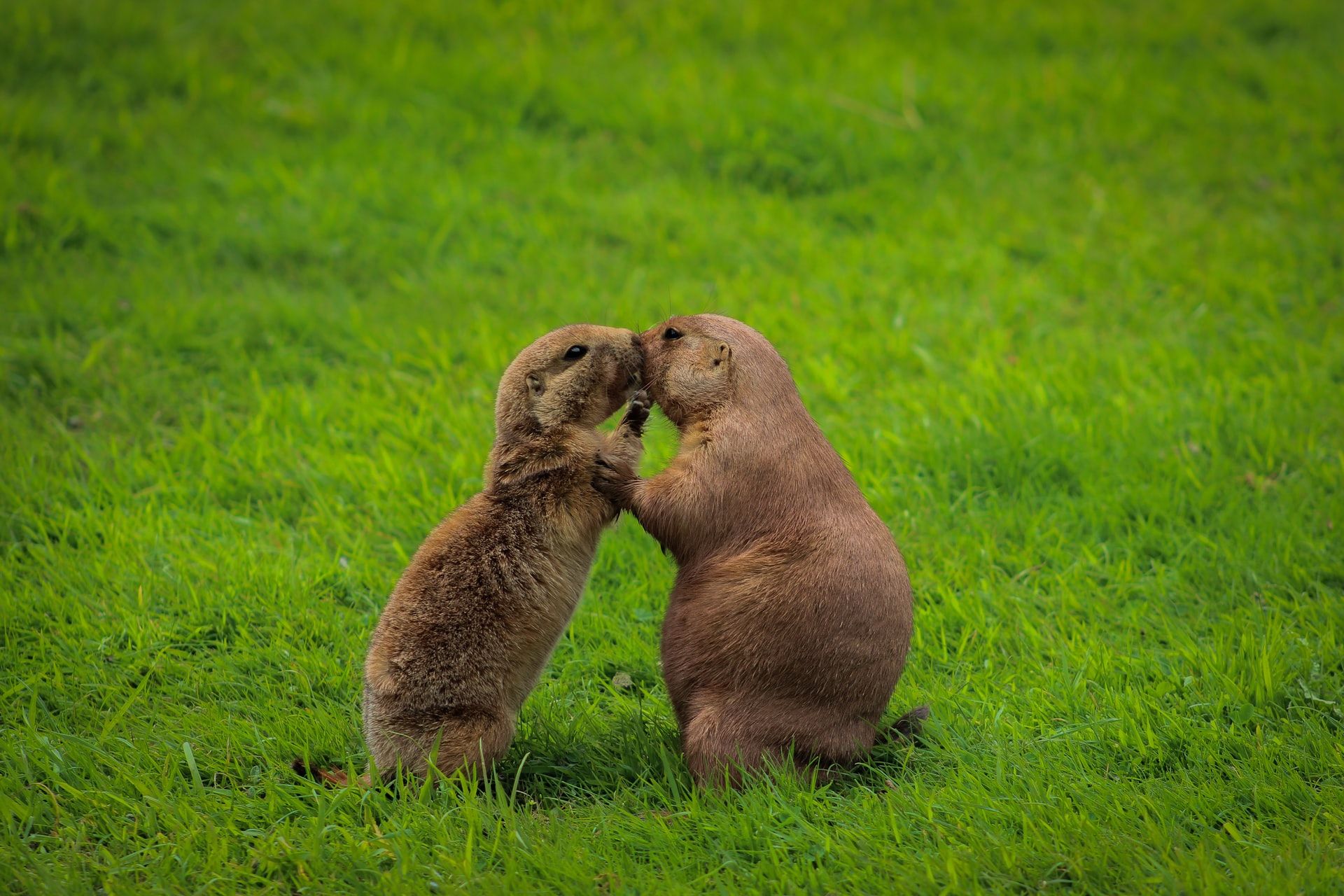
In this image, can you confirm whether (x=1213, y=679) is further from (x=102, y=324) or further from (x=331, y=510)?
(x=102, y=324)

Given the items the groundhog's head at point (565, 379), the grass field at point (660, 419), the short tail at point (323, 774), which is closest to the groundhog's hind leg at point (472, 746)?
the grass field at point (660, 419)

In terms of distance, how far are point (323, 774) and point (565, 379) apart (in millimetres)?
1558

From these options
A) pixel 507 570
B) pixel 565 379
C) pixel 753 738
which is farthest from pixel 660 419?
pixel 753 738

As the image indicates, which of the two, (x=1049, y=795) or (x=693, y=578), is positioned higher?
(x=693, y=578)

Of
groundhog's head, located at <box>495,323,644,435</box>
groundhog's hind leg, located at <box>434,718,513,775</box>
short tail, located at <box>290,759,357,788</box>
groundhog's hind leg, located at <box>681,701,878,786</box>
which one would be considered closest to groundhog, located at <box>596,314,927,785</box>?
groundhog's hind leg, located at <box>681,701,878,786</box>

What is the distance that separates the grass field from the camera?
3.78 m

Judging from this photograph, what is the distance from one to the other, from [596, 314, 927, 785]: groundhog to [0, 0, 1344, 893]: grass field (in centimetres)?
22

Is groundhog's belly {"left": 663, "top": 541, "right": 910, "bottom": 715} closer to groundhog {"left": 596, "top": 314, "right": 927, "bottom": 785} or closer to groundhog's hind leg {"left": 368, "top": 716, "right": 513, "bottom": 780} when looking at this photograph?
groundhog {"left": 596, "top": 314, "right": 927, "bottom": 785}

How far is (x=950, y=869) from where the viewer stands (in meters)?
3.43

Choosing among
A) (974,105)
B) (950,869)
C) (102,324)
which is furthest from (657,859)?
(974,105)

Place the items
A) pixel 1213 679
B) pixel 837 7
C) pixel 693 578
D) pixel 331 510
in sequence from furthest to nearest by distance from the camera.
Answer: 1. pixel 837 7
2. pixel 331 510
3. pixel 1213 679
4. pixel 693 578

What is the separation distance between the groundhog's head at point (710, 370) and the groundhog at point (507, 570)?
13cm

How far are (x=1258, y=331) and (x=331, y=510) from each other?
536cm

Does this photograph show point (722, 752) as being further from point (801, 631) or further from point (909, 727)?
point (909, 727)
